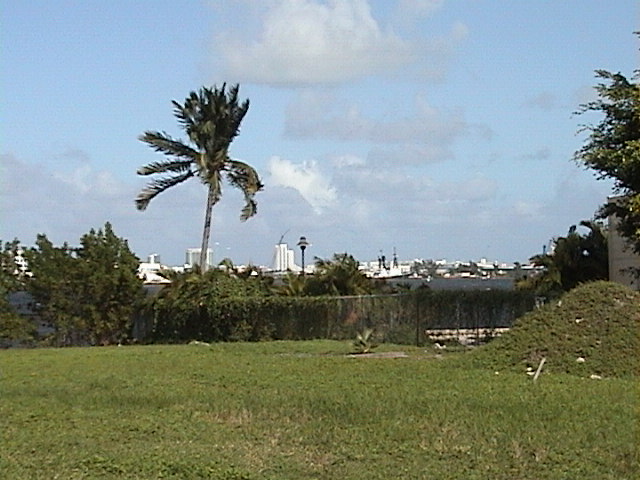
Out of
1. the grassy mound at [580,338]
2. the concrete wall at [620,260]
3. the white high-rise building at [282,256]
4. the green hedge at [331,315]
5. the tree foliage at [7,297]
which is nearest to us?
the grassy mound at [580,338]

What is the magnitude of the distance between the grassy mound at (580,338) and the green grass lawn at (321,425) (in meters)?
0.65

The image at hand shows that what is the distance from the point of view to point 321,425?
31.6 feet

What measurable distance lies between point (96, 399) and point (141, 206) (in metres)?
20.5

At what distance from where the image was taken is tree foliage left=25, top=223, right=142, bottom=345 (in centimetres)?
3047

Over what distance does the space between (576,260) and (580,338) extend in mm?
16279

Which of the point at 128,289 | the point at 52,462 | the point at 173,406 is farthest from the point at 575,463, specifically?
→ the point at 128,289

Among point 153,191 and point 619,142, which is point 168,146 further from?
point 619,142

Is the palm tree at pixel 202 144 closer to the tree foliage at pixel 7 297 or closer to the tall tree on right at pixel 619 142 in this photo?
the tree foliage at pixel 7 297

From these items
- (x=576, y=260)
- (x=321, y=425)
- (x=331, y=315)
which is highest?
(x=576, y=260)

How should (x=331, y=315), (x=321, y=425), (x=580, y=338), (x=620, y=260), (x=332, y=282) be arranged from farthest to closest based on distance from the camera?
(x=332, y=282), (x=620, y=260), (x=331, y=315), (x=580, y=338), (x=321, y=425)

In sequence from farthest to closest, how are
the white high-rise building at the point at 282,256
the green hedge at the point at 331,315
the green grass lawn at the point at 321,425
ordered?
1. the white high-rise building at the point at 282,256
2. the green hedge at the point at 331,315
3. the green grass lawn at the point at 321,425

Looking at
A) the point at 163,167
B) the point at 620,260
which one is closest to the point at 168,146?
the point at 163,167

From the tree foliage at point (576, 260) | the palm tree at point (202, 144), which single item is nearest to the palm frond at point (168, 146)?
the palm tree at point (202, 144)

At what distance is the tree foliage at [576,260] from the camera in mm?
30266
